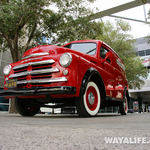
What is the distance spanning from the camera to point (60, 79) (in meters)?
3.77

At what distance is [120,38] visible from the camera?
17828 millimetres

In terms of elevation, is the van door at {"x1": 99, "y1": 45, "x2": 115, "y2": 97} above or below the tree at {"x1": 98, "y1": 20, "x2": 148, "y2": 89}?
below

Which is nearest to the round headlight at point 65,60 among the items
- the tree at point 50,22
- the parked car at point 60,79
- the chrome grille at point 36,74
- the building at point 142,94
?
the parked car at point 60,79

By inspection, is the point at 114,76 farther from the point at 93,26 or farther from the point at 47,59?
the point at 93,26

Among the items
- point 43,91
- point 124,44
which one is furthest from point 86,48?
point 124,44

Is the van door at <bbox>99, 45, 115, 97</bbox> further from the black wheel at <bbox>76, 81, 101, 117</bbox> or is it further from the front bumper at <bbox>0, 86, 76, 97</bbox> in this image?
the front bumper at <bbox>0, 86, 76, 97</bbox>

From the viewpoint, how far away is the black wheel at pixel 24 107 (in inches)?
198

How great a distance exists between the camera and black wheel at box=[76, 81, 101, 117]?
3982 millimetres

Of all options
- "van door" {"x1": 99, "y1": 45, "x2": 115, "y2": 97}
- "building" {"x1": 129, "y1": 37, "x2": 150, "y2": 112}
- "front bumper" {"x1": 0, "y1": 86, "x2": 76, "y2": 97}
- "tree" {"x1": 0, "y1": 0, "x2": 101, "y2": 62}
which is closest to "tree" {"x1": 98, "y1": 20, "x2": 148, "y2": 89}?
"tree" {"x1": 0, "y1": 0, "x2": 101, "y2": 62}

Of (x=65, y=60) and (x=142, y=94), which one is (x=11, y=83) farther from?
(x=142, y=94)

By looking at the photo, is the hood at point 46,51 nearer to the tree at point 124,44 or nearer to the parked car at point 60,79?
the parked car at point 60,79

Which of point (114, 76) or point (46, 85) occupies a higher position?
point (114, 76)

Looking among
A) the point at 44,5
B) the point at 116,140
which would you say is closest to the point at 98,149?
the point at 116,140

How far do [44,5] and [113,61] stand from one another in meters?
6.77
